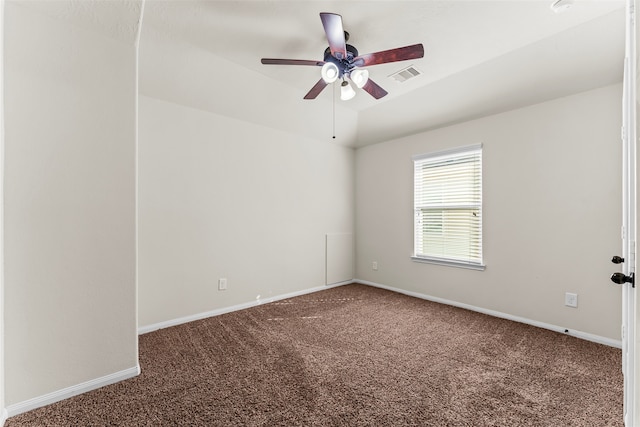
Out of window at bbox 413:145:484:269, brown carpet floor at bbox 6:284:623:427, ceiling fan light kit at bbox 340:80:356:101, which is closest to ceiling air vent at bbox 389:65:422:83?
ceiling fan light kit at bbox 340:80:356:101

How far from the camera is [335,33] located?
185cm

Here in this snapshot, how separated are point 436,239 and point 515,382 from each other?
2.05m

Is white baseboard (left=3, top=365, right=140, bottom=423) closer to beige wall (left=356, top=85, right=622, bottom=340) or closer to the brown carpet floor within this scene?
the brown carpet floor

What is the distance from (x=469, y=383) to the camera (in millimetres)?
1958

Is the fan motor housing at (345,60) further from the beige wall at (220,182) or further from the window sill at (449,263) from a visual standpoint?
the window sill at (449,263)

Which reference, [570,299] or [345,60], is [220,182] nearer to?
[345,60]

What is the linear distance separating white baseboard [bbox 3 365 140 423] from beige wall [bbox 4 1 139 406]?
0.03 meters

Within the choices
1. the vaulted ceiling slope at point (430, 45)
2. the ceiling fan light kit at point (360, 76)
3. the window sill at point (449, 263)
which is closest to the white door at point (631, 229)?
the vaulted ceiling slope at point (430, 45)

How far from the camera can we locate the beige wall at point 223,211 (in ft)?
9.45

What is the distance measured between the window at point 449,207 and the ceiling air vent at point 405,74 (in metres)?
1.12

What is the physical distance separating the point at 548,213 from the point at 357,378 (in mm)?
2478

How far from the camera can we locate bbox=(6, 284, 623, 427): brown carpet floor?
1.63m

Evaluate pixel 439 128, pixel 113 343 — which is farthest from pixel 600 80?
pixel 113 343

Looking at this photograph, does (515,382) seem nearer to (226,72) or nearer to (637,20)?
(637,20)
